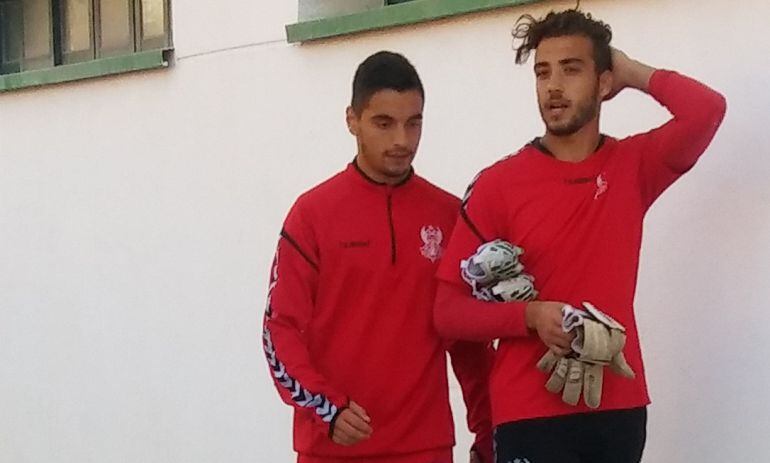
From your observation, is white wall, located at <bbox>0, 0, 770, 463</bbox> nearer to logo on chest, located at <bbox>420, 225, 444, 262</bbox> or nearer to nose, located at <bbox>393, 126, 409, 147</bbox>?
logo on chest, located at <bbox>420, 225, 444, 262</bbox>

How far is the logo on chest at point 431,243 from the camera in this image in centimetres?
350

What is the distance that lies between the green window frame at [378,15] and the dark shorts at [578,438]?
161 cm

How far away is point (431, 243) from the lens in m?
3.51

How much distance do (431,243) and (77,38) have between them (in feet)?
13.8

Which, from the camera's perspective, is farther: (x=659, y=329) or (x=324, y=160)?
(x=324, y=160)

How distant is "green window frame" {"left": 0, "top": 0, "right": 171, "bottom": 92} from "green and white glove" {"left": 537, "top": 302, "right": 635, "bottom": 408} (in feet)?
11.1

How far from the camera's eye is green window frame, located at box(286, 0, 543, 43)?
4.58 m

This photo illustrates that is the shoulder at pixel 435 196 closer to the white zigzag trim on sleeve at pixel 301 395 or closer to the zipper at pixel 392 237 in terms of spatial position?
the zipper at pixel 392 237

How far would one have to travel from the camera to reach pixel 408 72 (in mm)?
3504

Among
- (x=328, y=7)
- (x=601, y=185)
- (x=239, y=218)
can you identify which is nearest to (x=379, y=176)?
(x=601, y=185)

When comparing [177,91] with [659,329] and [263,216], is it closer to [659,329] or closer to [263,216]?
[263,216]

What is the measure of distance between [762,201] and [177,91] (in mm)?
3044

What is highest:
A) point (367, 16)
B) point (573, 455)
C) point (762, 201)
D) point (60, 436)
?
point (367, 16)

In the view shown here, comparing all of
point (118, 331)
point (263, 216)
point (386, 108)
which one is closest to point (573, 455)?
point (386, 108)
